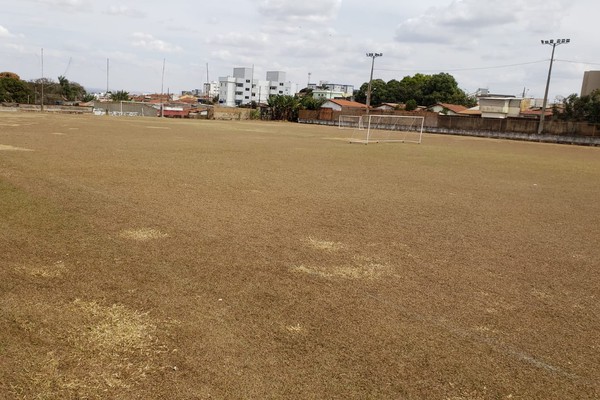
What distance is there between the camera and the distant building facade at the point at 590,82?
209ft

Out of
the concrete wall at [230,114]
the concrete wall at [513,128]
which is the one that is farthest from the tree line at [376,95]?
the concrete wall at [513,128]

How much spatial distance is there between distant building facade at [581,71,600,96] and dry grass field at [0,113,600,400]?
2578 inches

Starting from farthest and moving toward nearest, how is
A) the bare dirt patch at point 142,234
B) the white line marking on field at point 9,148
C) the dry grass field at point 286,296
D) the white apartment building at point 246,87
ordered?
the white apartment building at point 246,87
the white line marking on field at point 9,148
the bare dirt patch at point 142,234
the dry grass field at point 286,296

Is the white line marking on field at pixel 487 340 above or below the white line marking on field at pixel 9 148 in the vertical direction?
below

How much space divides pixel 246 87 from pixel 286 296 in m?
135

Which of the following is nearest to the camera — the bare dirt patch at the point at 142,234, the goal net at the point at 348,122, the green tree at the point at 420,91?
the bare dirt patch at the point at 142,234

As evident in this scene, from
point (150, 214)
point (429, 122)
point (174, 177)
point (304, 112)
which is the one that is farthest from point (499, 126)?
point (150, 214)

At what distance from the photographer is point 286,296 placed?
190 inches

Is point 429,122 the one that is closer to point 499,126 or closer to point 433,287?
point 499,126

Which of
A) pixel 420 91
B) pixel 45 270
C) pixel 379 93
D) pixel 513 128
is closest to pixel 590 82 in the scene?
pixel 513 128

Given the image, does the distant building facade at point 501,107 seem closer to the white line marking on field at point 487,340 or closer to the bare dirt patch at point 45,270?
the white line marking on field at point 487,340

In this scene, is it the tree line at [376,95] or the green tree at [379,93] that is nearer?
the tree line at [376,95]

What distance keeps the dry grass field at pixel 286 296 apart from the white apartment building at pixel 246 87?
385 ft

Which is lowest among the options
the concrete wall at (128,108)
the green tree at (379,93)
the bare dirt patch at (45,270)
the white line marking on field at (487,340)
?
Answer: the bare dirt patch at (45,270)
